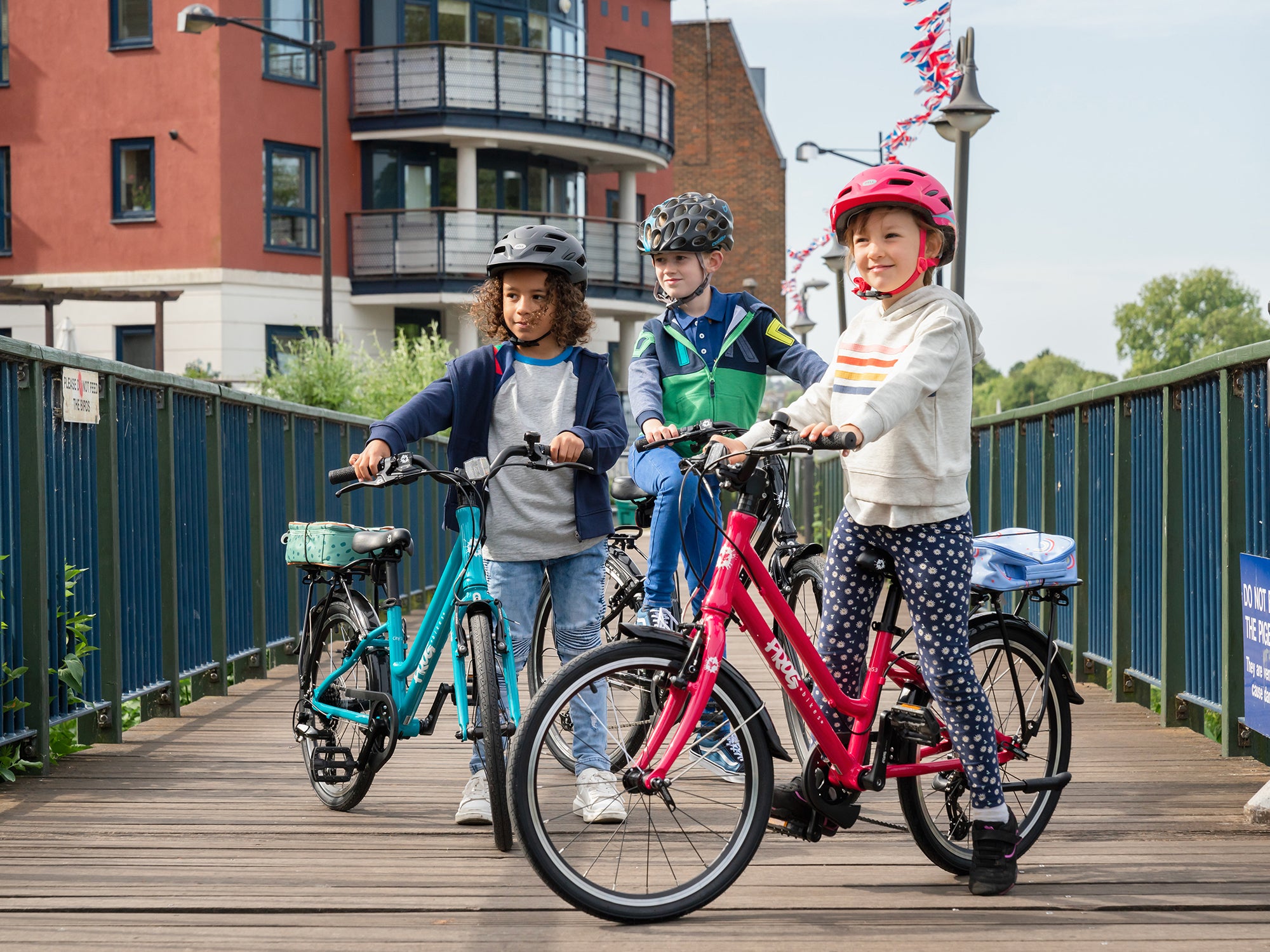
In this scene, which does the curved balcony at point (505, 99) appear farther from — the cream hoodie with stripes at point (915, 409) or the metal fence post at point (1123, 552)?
the cream hoodie with stripes at point (915, 409)

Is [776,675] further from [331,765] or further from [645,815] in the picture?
[331,765]

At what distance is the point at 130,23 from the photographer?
29.6m

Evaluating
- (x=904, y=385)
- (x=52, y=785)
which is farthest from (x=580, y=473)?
(x=52, y=785)

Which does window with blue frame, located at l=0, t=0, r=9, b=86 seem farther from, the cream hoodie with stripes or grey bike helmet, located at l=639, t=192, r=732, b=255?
the cream hoodie with stripes

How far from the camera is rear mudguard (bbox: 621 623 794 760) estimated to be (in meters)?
3.68

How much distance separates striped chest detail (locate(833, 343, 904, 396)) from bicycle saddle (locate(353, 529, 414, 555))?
1479mm

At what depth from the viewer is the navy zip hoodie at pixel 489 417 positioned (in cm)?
469

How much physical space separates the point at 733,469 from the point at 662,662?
1.64ft

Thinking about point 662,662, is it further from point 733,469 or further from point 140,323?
point 140,323

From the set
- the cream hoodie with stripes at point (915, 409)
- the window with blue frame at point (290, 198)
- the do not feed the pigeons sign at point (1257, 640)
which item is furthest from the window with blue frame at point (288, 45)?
the cream hoodie with stripes at point (915, 409)

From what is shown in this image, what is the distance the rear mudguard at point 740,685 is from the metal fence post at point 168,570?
12.6ft

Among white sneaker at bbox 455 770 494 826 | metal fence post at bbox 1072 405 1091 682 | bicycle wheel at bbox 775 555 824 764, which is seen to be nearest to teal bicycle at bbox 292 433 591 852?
white sneaker at bbox 455 770 494 826

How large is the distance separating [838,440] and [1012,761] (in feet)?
4.05

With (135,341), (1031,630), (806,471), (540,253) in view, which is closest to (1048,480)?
(1031,630)
